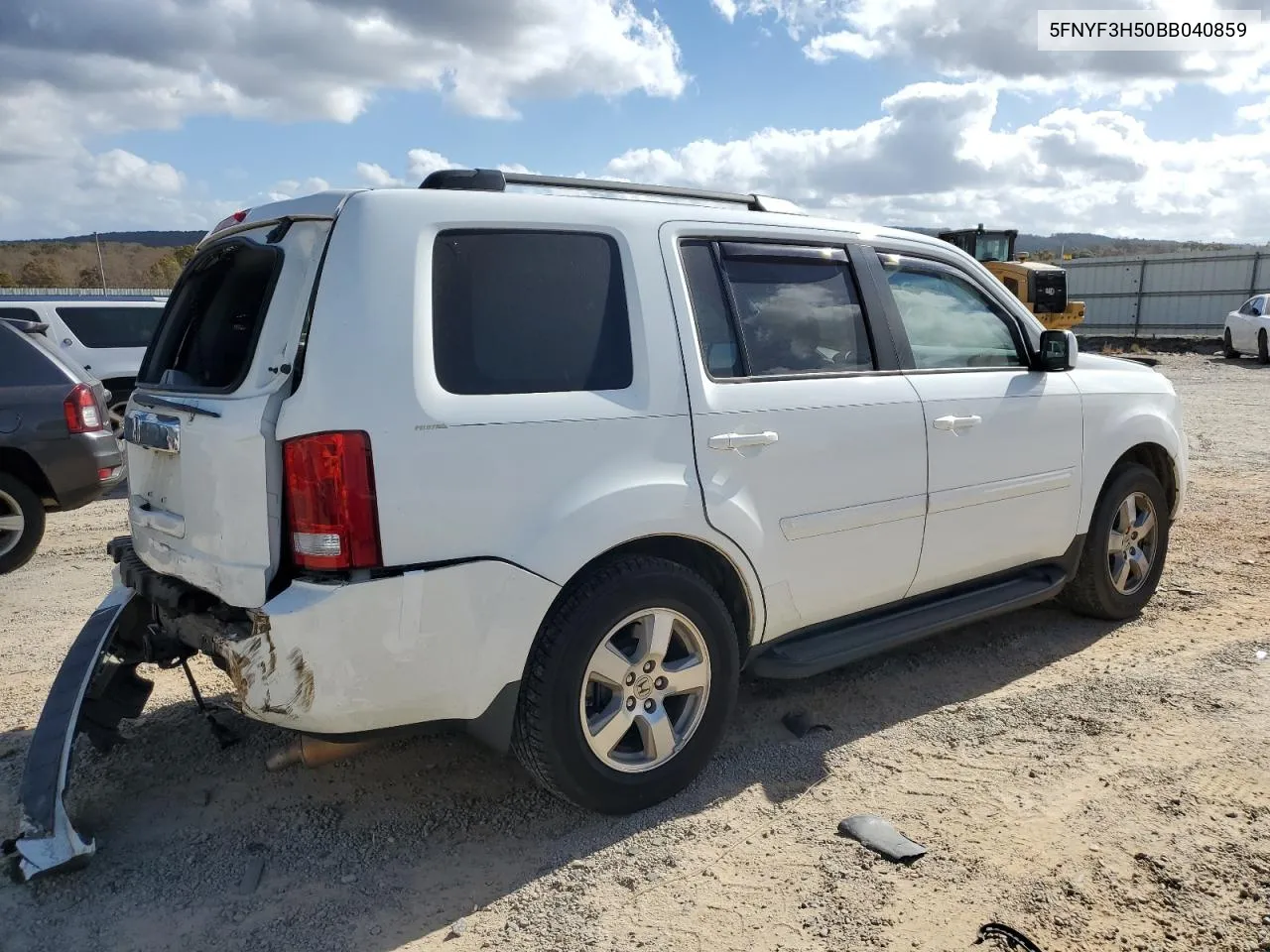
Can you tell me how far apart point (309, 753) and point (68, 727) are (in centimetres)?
77

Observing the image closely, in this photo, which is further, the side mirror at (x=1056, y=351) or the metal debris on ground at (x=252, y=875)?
the side mirror at (x=1056, y=351)

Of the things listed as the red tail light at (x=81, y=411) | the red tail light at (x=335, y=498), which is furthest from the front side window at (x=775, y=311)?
the red tail light at (x=81, y=411)

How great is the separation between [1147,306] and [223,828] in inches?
1383

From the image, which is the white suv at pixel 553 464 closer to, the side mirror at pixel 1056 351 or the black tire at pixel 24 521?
the side mirror at pixel 1056 351

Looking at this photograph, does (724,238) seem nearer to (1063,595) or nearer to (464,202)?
(464,202)

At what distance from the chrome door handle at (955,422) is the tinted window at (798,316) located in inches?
14.3

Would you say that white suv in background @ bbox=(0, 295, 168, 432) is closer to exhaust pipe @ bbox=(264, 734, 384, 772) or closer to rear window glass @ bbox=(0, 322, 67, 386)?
rear window glass @ bbox=(0, 322, 67, 386)

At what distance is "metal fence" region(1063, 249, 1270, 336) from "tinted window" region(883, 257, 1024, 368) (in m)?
30.6

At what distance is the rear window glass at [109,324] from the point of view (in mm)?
11312

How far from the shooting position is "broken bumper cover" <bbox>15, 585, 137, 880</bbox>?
113 inches

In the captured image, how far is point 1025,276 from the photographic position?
2275 centimetres

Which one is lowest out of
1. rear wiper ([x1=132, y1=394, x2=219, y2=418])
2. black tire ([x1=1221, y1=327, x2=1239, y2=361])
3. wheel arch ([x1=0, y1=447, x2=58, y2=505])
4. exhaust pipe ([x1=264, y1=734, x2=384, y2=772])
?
exhaust pipe ([x1=264, y1=734, x2=384, y2=772])

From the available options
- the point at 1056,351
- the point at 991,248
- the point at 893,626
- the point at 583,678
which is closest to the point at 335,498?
the point at 583,678

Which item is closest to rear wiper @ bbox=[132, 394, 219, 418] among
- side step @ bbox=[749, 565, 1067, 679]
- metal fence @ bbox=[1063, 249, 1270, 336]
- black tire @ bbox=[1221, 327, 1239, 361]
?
side step @ bbox=[749, 565, 1067, 679]
